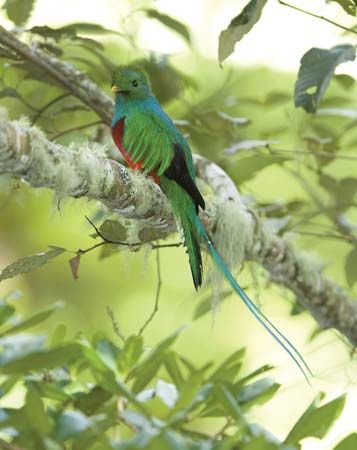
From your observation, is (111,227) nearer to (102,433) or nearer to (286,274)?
(286,274)

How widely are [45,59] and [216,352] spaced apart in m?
2.28

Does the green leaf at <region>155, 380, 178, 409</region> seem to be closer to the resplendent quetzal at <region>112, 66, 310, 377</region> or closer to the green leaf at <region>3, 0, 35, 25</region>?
the resplendent quetzal at <region>112, 66, 310, 377</region>

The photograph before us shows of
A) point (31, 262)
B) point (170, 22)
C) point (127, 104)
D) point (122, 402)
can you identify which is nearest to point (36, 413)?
point (122, 402)

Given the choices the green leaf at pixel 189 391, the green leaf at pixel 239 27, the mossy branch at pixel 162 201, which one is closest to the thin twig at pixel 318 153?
the mossy branch at pixel 162 201

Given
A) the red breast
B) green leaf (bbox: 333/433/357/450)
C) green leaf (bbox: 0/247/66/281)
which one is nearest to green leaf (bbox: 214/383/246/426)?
green leaf (bbox: 333/433/357/450)

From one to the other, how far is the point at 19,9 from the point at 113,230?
2.36 ft

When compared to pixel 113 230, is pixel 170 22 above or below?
above

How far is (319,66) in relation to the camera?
6.33 feet

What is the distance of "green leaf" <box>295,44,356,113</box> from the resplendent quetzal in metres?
0.32

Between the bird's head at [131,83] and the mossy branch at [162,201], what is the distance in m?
0.23

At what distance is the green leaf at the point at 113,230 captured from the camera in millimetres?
1837

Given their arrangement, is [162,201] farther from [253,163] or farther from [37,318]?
[37,318]

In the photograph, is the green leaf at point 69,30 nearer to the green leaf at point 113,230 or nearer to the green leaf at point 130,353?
the green leaf at point 113,230

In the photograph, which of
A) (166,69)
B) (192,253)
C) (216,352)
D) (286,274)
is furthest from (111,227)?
(216,352)
